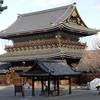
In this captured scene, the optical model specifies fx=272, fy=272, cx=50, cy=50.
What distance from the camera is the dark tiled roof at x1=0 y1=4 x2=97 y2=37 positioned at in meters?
47.1

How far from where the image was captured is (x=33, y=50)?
157 feet

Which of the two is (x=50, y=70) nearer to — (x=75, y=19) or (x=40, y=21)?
(x=75, y=19)

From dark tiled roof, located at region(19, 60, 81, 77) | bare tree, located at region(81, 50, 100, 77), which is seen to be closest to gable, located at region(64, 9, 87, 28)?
bare tree, located at region(81, 50, 100, 77)

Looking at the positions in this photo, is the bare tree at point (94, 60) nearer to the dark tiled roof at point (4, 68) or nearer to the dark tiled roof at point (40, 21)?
the dark tiled roof at point (40, 21)

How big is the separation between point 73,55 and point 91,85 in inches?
266

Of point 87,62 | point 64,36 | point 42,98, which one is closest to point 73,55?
point 64,36

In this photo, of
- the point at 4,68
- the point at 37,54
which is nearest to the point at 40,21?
the point at 37,54

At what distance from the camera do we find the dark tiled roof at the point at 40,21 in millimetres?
47094

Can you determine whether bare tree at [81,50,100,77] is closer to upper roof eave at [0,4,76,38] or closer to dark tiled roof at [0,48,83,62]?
dark tiled roof at [0,48,83,62]

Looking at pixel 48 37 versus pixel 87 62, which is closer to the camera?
pixel 87 62

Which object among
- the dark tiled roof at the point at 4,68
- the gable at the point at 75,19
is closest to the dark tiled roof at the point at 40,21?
the gable at the point at 75,19

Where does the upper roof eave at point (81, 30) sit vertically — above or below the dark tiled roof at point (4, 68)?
above

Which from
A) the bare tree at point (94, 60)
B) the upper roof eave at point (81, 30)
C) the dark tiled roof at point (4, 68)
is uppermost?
the upper roof eave at point (81, 30)

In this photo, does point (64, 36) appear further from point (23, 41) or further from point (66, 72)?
point (66, 72)
